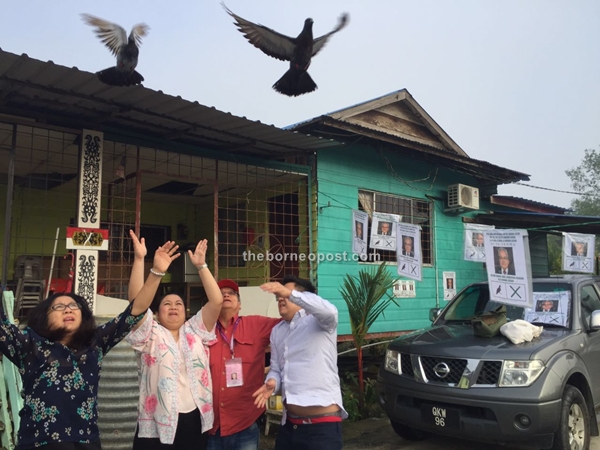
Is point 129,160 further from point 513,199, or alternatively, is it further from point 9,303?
point 513,199

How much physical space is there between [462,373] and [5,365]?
375 cm

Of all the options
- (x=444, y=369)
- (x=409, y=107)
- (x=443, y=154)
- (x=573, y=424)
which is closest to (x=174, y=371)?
(x=444, y=369)

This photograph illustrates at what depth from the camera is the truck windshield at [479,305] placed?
5.07 metres

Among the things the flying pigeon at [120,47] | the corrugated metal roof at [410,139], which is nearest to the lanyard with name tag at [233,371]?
the flying pigeon at [120,47]

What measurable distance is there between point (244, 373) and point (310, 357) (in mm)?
427

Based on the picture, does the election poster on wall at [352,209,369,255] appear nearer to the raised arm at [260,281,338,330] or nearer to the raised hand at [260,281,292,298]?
the raised arm at [260,281,338,330]

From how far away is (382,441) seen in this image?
505 centimetres

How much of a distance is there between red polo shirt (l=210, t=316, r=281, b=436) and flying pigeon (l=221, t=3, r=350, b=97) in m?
2.45

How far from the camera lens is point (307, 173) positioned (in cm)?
740

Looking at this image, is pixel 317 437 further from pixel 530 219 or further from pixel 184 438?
pixel 530 219

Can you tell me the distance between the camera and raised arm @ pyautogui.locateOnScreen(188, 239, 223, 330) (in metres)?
2.68

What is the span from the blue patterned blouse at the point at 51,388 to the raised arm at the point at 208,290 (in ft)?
2.29

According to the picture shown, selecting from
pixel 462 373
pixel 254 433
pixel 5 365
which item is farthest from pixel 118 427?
pixel 462 373

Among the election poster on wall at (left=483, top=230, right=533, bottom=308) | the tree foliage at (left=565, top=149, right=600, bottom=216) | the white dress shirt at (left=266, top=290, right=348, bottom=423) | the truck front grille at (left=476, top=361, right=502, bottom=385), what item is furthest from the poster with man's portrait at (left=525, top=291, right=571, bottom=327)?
the tree foliage at (left=565, top=149, right=600, bottom=216)
